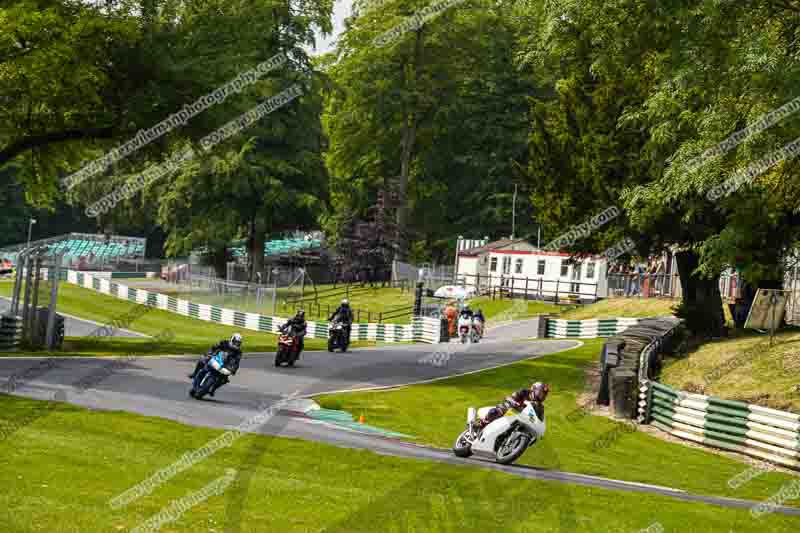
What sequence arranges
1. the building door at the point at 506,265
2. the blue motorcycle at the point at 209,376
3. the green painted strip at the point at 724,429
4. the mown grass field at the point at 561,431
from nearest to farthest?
the mown grass field at the point at 561,431 < the blue motorcycle at the point at 209,376 < the green painted strip at the point at 724,429 < the building door at the point at 506,265

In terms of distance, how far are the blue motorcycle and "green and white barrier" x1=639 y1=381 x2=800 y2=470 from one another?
986 centimetres

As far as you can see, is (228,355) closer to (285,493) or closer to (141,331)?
(285,493)

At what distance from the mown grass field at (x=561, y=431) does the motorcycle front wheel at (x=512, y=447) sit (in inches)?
49.4

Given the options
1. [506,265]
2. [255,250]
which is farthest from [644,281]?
[255,250]

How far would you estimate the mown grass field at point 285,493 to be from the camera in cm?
1054

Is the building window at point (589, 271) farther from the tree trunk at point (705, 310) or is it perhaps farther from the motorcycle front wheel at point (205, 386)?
the motorcycle front wheel at point (205, 386)

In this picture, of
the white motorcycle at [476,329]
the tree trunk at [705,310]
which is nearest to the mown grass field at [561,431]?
the tree trunk at [705,310]

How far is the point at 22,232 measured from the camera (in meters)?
107

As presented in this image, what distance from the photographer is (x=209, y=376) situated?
2200 cm

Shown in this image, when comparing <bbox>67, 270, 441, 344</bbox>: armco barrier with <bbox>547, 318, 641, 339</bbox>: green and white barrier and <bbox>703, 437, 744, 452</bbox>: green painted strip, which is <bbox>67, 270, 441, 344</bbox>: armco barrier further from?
<bbox>703, 437, 744, 452</bbox>: green painted strip

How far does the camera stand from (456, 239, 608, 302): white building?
63531 millimetres

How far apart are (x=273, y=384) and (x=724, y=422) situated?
1050cm

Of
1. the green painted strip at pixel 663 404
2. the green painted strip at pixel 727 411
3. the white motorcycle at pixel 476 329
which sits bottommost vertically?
the green painted strip at pixel 663 404

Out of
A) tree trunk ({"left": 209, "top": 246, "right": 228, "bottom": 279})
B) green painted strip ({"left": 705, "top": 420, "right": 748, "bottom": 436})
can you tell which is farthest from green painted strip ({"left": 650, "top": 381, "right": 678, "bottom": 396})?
tree trunk ({"left": 209, "top": 246, "right": 228, "bottom": 279})
